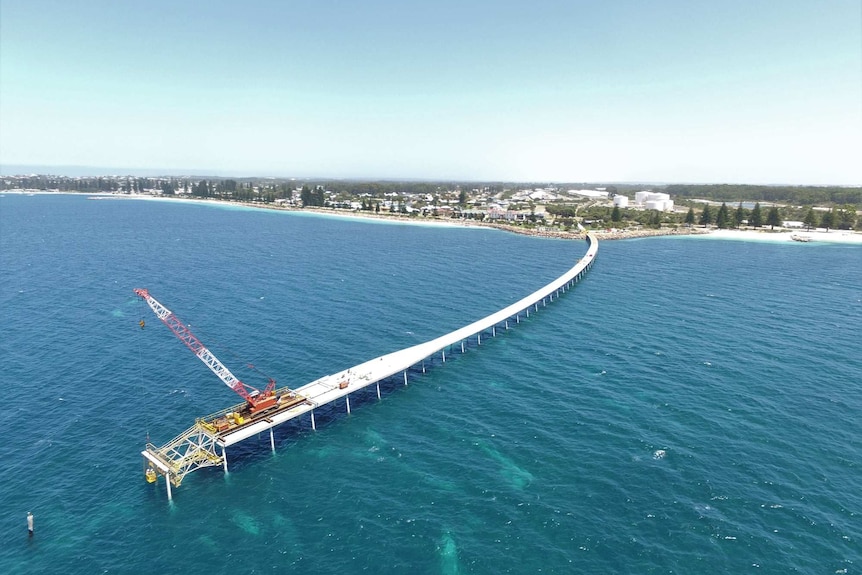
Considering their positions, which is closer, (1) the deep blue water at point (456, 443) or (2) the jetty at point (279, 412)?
(1) the deep blue water at point (456, 443)

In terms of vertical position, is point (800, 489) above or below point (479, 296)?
below

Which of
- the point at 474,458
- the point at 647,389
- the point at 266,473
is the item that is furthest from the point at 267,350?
the point at 647,389

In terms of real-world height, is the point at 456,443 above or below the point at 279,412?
below

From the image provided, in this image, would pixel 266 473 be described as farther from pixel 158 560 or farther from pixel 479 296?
pixel 479 296

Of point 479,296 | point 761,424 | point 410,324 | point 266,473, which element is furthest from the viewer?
point 479,296

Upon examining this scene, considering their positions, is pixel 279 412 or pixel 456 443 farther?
pixel 279 412
